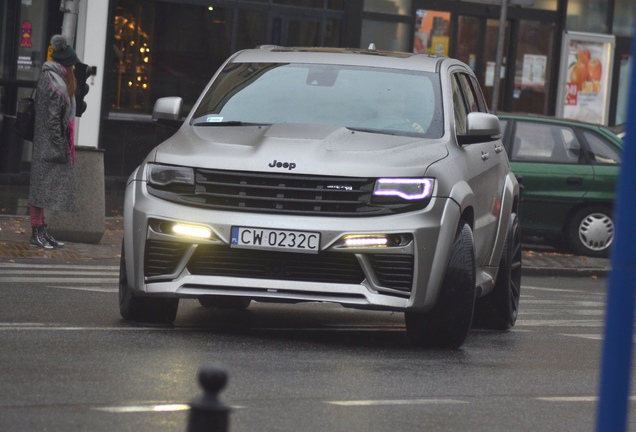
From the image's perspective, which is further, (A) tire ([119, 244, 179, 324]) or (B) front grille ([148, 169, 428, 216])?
(A) tire ([119, 244, 179, 324])

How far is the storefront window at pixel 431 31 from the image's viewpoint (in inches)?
1047

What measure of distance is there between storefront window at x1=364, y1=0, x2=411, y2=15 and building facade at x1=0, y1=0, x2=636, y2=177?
2 centimetres

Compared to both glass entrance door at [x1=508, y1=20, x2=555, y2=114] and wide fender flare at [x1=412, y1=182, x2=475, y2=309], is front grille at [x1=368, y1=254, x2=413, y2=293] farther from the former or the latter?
glass entrance door at [x1=508, y1=20, x2=555, y2=114]

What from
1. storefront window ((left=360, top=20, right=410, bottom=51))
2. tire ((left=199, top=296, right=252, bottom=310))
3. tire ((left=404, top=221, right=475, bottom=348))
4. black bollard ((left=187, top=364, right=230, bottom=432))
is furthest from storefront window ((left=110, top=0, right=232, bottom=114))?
black bollard ((left=187, top=364, right=230, bottom=432))

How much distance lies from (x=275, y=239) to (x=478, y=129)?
171cm

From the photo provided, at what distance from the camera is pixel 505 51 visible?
90.3 feet

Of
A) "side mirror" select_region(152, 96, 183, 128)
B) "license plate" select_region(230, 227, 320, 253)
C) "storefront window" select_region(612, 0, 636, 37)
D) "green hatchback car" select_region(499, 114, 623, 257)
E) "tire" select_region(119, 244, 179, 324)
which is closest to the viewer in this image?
"license plate" select_region(230, 227, 320, 253)

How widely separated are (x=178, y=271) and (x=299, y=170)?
90cm

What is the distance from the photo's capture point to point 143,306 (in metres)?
9.44

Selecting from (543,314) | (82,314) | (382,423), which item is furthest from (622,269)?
(543,314)

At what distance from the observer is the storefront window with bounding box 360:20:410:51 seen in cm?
2611

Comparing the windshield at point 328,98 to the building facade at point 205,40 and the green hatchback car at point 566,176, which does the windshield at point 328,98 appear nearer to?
the green hatchback car at point 566,176

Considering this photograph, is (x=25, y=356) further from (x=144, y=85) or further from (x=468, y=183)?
(x=144, y=85)

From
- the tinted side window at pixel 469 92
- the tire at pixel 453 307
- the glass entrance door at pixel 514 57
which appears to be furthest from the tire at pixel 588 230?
the tire at pixel 453 307
